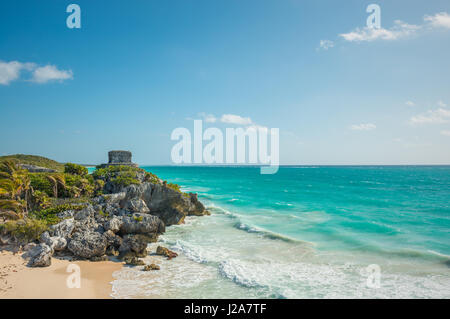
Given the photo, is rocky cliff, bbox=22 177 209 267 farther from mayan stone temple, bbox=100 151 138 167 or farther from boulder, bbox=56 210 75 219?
mayan stone temple, bbox=100 151 138 167

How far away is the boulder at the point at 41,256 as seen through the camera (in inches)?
514

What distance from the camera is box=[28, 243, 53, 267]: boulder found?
13.0 m

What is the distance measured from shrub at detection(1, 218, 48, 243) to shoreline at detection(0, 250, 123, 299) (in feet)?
3.31

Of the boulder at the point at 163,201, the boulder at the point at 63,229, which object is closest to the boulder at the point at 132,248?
the boulder at the point at 63,229

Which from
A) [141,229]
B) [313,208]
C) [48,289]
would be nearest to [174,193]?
[141,229]

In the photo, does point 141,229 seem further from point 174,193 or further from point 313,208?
point 313,208

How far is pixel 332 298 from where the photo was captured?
1109cm

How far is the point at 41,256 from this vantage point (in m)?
13.2

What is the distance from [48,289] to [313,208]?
30.3 m

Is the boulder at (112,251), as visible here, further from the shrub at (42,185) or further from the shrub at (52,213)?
the shrub at (42,185)

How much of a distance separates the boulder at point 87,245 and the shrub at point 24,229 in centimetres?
194

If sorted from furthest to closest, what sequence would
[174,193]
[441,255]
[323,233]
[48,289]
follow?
1. [174,193]
2. [323,233]
3. [441,255]
4. [48,289]

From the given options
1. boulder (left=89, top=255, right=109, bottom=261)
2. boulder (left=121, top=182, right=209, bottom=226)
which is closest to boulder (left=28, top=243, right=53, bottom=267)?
boulder (left=89, top=255, right=109, bottom=261)

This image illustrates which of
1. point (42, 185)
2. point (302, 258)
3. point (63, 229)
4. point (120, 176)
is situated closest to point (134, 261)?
point (63, 229)
